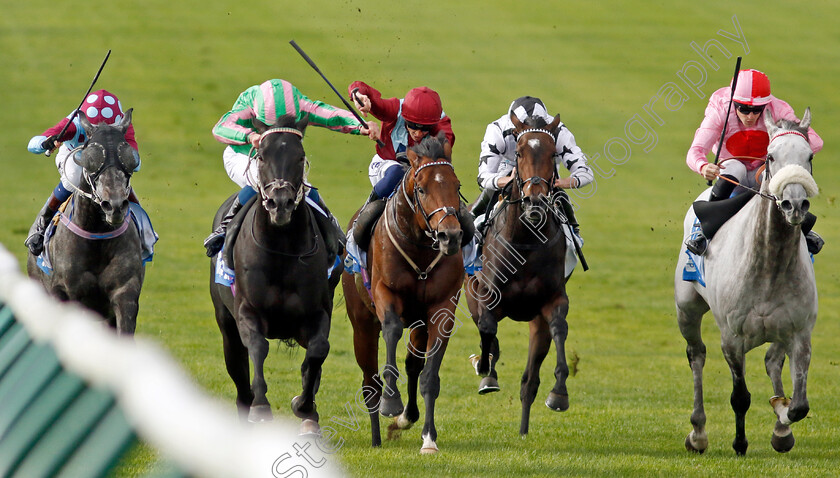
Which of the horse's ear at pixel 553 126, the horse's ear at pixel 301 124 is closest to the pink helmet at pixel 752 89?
the horse's ear at pixel 553 126

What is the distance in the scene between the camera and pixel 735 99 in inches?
330

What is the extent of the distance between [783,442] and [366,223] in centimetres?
331

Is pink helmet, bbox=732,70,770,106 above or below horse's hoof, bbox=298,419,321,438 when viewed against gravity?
above

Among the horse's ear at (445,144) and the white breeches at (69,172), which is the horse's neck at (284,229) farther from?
the white breeches at (69,172)

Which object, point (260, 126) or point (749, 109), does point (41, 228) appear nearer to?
point (260, 126)

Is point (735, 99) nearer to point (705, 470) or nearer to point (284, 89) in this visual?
point (705, 470)

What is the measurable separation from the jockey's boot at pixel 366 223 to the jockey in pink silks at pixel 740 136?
7.43 feet

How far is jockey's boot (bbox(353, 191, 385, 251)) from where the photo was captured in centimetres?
829

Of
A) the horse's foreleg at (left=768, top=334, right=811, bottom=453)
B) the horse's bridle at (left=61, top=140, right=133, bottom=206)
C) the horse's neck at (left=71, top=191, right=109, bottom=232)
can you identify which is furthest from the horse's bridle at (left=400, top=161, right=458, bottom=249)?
the horse's foreleg at (left=768, top=334, right=811, bottom=453)

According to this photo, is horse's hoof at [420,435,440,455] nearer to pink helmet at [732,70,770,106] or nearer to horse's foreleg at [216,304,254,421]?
horse's foreleg at [216,304,254,421]

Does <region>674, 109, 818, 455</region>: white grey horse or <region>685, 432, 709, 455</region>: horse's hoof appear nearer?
<region>674, 109, 818, 455</region>: white grey horse

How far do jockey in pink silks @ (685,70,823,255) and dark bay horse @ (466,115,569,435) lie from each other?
1.01 m

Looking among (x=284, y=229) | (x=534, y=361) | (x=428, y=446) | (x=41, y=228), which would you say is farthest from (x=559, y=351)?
(x=41, y=228)

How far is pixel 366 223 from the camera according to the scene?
8.30 meters
